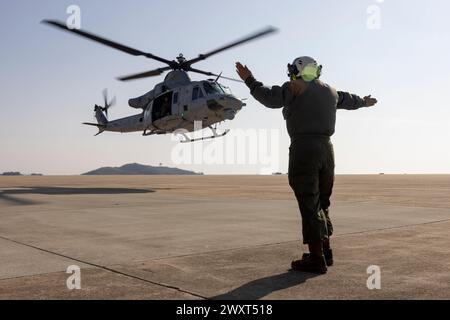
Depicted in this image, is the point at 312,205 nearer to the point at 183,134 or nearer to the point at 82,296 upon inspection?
the point at 82,296

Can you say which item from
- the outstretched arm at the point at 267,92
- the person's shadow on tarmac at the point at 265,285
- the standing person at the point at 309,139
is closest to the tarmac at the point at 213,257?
the person's shadow on tarmac at the point at 265,285

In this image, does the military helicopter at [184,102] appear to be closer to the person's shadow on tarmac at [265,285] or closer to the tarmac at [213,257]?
the tarmac at [213,257]

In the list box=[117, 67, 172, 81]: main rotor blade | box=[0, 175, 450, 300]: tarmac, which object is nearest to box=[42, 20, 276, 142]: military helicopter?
box=[117, 67, 172, 81]: main rotor blade

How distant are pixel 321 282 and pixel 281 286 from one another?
365 mm

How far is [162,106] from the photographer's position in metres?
22.7

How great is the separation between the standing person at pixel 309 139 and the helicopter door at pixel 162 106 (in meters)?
18.1

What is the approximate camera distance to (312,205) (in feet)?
13.8

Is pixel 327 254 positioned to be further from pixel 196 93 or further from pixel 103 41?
pixel 196 93

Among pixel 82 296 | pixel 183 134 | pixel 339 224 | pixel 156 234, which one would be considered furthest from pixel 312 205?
pixel 183 134

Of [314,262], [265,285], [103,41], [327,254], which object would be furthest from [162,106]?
[265,285]

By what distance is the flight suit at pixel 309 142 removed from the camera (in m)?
4.20

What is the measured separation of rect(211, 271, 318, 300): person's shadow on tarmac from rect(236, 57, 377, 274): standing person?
0.19 m

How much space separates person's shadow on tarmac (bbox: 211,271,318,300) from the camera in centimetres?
326

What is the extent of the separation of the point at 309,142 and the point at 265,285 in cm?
142
